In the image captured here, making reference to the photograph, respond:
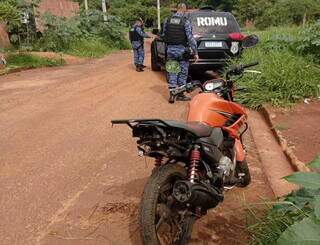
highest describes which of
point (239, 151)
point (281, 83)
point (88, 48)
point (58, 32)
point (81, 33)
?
point (239, 151)

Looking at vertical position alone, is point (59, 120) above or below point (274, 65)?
below

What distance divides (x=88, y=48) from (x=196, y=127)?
53.4ft

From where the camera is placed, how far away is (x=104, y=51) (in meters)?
20.2

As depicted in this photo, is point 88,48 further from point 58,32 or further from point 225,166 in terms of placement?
point 225,166


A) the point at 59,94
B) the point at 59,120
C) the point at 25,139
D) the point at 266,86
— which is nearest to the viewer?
the point at 25,139

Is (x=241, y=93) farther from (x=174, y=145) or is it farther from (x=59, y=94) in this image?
(x=174, y=145)

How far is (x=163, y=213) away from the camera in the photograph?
3.23 metres

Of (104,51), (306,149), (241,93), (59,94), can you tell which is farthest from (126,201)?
(104,51)

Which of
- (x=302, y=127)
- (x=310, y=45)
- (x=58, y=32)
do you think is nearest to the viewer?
(x=302, y=127)

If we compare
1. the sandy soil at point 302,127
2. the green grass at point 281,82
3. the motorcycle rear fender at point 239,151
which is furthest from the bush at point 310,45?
the motorcycle rear fender at point 239,151

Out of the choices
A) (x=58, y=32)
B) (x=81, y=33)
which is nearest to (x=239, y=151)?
(x=58, y=32)

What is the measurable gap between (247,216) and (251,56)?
252 inches

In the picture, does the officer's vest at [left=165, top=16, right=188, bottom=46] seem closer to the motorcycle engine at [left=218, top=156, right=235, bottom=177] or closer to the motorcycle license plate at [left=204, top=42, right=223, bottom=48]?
the motorcycle license plate at [left=204, top=42, right=223, bottom=48]

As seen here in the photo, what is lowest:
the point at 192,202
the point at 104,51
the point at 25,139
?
the point at 104,51
